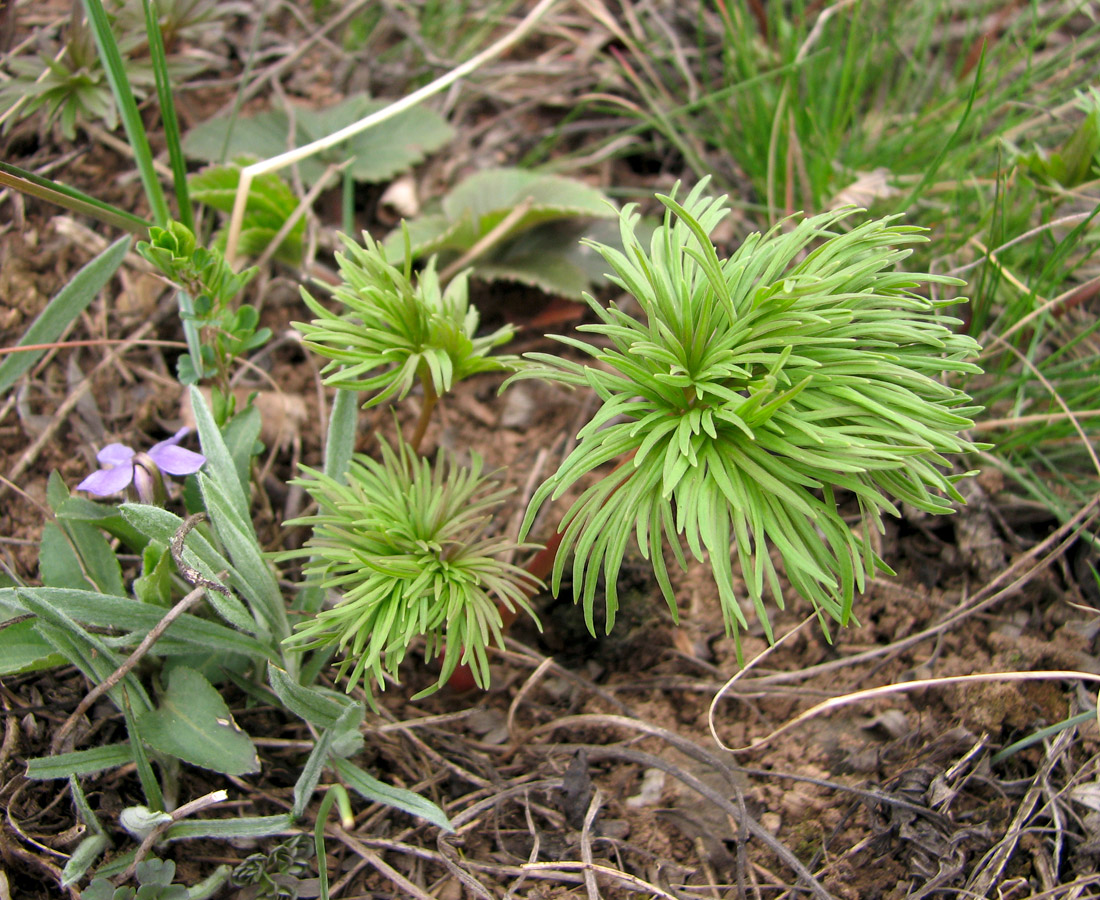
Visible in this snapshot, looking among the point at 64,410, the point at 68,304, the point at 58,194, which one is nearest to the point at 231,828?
the point at 64,410

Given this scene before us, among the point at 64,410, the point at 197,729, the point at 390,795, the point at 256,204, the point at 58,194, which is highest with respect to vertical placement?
the point at 58,194

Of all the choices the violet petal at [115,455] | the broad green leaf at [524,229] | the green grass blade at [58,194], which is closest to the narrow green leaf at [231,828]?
the violet petal at [115,455]

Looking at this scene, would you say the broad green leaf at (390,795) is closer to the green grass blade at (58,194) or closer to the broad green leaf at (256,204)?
the green grass blade at (58,194)

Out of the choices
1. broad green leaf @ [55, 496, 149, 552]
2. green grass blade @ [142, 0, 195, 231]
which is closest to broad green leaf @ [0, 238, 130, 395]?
green grass blade @ [142, 0, 195, 231]

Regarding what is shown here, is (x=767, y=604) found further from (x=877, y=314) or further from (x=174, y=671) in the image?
(x=174, y=671)

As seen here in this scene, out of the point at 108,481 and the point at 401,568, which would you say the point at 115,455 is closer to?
the point at 108,481

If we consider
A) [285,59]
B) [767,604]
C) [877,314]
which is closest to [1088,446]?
[767,604]
